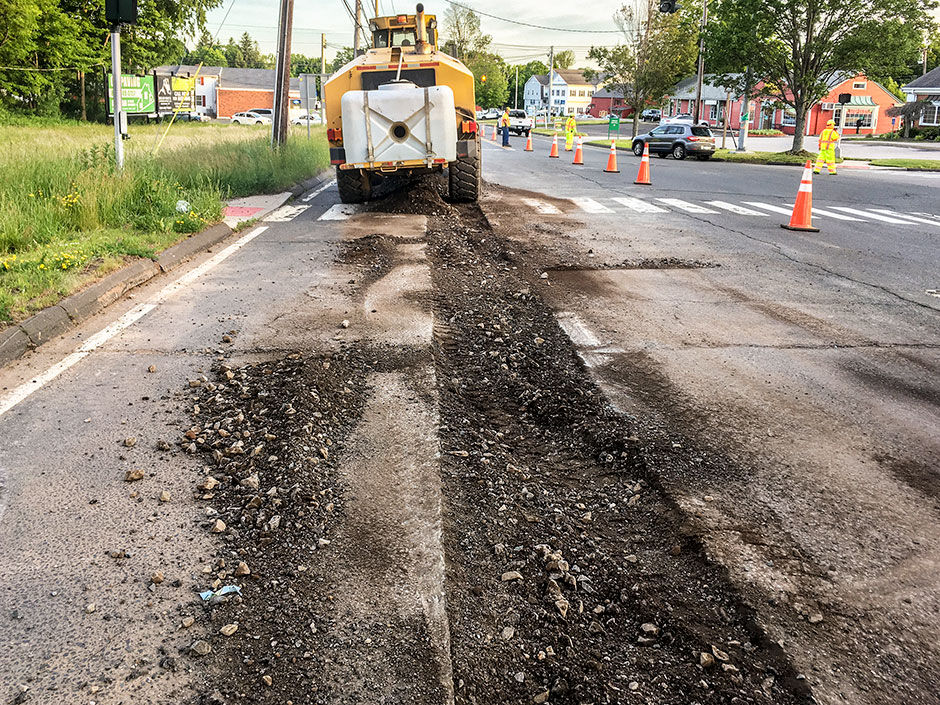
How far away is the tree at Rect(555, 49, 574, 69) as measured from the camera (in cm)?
16588

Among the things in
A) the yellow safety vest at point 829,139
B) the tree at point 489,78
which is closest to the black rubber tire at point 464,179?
the yellow safety vest at point 829,139

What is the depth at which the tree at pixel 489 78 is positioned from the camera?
9919cm

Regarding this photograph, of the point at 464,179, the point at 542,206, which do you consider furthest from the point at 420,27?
the point at 542,206

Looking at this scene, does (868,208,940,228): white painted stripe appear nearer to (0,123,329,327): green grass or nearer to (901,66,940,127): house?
(0,123,329,327): green grass

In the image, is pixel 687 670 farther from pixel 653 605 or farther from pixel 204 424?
pixel 204 424

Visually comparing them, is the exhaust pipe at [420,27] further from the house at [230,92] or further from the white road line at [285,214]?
the house at [230,92]

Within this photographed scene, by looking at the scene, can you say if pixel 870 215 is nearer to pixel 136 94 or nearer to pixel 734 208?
pixel 734 208

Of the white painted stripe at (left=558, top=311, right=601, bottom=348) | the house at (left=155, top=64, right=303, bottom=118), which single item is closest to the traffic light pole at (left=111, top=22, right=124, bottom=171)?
the white painted stripe at (left=558, top=311, right=601, bottom=348)

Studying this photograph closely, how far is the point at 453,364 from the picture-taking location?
5609mm

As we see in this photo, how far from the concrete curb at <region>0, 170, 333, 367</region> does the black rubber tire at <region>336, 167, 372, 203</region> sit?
3849 millimetres

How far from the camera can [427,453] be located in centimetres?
407

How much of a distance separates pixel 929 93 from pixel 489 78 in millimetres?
56196

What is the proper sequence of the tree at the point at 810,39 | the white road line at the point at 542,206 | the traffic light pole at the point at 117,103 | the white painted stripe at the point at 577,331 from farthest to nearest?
the tree at the point at 810,39 < the white road line at the point at 542,206 < the traffic light pole at the point at 117,103 < the white painted stripe at the point at 577,331

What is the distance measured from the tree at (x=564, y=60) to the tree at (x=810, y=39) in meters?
135
